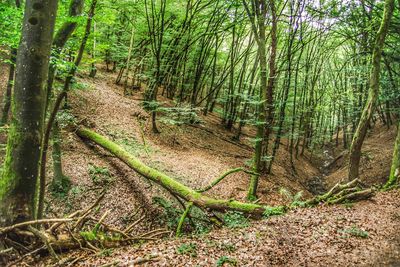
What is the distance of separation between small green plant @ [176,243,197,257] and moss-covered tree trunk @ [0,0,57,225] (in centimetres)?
302

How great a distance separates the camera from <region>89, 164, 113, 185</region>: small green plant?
35.5 feet

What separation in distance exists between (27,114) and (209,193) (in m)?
8.09

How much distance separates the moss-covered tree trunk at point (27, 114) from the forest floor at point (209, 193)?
127 cm

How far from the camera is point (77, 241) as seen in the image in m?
5.92

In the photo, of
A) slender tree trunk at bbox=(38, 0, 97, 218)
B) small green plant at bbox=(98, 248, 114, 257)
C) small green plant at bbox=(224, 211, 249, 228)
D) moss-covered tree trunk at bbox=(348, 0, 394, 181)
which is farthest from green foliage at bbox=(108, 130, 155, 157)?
moss-covered tree trunk at bbox=(348, 0, 394, 181)

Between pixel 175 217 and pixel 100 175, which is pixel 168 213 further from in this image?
pixel 100 175

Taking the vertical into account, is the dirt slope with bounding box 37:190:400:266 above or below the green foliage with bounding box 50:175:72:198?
above

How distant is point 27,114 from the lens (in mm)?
5004

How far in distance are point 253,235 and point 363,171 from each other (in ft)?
46.6

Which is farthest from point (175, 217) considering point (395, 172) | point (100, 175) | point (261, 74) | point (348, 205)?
point (395, 172)

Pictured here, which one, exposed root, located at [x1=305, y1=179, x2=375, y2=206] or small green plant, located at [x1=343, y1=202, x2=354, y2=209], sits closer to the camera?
small green plant, located at [x1=343, y1=202, x2=354, y2=209]

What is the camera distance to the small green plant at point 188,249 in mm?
5531

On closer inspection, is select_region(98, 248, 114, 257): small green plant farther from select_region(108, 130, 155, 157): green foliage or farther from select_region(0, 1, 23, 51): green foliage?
select_region(108, 130, 155, 157): green foliage

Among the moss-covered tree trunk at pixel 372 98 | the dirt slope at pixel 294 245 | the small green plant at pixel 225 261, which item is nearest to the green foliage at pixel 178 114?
the moss-covered tree trunk at pixel 372 98
